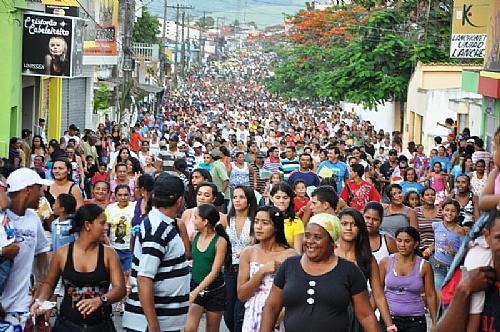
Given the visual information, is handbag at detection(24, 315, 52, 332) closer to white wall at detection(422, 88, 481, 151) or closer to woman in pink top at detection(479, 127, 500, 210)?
woman in pink top at detection(479, 127, 500, 210)

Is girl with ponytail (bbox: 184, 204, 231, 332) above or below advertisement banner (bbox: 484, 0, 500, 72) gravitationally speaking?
below

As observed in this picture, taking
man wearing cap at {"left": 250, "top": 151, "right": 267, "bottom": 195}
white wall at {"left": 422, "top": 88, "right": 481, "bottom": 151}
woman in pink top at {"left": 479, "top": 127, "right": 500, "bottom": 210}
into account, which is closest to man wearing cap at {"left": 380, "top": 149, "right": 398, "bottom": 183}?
man wearing cap at {"left": 250, "top": 151, "right": 267, "bottom": 195}

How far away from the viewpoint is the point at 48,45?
25.0 m

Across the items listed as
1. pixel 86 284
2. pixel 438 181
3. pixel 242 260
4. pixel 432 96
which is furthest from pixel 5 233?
pixel 432 96

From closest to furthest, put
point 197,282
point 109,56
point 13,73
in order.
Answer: point 197,282 < point 13,73 < point 109,56

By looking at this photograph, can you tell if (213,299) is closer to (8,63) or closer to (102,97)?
(8,63)

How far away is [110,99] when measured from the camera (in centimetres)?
4834

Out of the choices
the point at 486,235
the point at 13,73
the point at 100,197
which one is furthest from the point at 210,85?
the point at 486,235

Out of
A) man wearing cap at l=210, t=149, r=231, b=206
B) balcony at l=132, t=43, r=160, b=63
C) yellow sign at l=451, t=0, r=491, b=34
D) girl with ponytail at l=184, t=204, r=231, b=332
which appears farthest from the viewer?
balcony at l=132, t=43, r=160, b=63

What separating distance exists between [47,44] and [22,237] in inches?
677

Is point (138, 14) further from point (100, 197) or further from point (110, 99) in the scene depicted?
point (100, 197)

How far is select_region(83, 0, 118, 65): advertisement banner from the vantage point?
122 ft

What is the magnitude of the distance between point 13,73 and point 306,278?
58.9 feet

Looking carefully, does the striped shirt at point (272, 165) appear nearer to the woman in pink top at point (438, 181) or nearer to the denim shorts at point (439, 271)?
the woman in pink top at point (438, 181)
